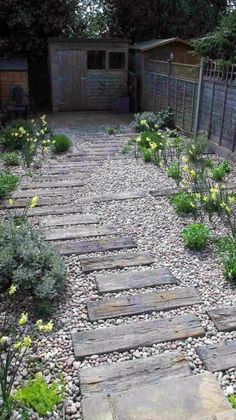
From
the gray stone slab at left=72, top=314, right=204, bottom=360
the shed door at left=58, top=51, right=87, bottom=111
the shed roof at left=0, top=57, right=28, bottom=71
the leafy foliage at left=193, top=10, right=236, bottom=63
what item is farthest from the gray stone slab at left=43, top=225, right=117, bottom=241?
the shed door at left=58, top=51, right=87, bottom=111

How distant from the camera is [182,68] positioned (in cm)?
949

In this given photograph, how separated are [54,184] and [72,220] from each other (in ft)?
5.07

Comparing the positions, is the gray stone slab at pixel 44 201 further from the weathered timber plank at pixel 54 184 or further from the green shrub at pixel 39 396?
the green shrub at pixel 39 396

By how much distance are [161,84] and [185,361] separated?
31.9ft

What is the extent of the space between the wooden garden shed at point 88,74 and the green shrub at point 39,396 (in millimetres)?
12188

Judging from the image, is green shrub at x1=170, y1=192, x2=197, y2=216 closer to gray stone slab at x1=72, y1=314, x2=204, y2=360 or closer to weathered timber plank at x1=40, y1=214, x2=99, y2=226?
weathered timber plank at x1=40, y1=214, x2=99, y2=226

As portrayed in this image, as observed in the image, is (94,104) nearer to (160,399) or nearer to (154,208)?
(154,208)

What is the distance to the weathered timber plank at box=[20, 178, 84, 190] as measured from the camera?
615 cm

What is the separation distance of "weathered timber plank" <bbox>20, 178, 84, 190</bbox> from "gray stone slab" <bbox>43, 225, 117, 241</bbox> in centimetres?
172

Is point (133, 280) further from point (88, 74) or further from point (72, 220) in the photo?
point (88, 74)

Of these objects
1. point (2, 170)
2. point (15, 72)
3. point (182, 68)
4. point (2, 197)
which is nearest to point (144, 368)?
point (2, 197)

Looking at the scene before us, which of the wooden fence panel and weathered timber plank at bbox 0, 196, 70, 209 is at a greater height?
the wooden fence panel

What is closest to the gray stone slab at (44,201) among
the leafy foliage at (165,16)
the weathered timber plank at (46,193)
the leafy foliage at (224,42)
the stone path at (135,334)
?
the weathered timber plank at (46,193)

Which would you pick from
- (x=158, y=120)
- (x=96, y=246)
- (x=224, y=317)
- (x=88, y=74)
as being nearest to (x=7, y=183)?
(x=96, y=246)
